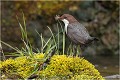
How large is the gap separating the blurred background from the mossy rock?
6.31 m

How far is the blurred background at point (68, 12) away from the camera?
11492 millimetres

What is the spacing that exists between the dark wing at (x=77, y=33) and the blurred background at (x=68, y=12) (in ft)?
20.0

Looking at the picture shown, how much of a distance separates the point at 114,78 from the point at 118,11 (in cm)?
549

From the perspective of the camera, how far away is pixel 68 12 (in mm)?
11594

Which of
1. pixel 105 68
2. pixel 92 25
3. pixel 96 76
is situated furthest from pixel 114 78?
pixel 92 25

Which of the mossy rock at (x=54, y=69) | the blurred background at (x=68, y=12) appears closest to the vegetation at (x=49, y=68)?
the mossy rock at (x=54, y=69)

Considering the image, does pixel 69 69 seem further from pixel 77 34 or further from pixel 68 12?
pixel 68 12

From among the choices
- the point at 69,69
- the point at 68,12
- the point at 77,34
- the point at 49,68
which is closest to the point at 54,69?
the point at 49,68

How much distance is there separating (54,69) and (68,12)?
22.6 feet

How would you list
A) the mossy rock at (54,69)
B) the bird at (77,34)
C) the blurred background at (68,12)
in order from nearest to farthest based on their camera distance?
the mossy rock at (54,69)
the bird at (77,34)
the blurred background at (68,12)

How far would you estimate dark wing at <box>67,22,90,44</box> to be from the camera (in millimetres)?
5074

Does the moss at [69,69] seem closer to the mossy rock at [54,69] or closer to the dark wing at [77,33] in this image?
the mossy rock at [54,69]

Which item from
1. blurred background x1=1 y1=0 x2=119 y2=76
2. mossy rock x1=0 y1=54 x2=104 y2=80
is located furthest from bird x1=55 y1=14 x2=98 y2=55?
blurred background x1=1 y1=0 x2=119 y2=76

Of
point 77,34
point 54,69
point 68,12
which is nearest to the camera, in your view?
point 54,69
